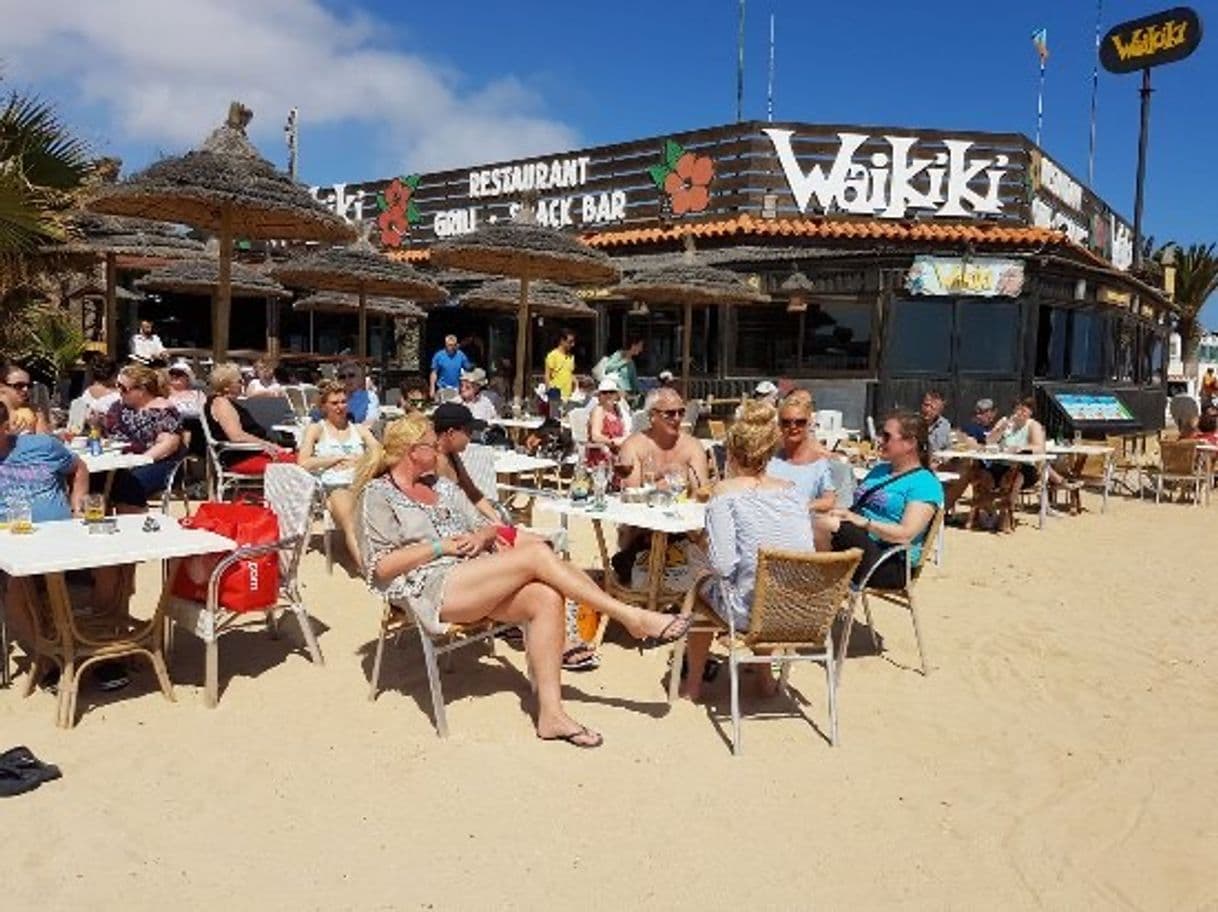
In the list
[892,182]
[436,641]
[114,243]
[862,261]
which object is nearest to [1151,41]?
[892,182]

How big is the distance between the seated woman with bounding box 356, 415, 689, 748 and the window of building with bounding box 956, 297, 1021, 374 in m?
12.5

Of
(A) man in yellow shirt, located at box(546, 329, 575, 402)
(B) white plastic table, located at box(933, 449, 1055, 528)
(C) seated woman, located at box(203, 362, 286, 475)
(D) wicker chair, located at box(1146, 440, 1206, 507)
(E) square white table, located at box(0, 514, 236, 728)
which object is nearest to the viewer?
(E) square white table, located at box(0, 514, 236, 728)

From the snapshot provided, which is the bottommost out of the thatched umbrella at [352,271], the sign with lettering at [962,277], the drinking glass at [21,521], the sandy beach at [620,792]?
the sandy beach at [620,792]

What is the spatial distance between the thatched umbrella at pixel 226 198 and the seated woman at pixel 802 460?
4520 millimetres

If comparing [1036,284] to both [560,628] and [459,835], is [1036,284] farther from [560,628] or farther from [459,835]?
[459,835]

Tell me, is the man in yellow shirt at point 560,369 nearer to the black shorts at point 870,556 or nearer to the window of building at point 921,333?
the window of building at point 921,333

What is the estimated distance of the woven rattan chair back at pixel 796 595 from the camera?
366 cm

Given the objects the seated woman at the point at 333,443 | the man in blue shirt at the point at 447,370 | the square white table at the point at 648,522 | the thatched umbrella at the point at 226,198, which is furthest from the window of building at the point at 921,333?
the square white table at the point at 648,522

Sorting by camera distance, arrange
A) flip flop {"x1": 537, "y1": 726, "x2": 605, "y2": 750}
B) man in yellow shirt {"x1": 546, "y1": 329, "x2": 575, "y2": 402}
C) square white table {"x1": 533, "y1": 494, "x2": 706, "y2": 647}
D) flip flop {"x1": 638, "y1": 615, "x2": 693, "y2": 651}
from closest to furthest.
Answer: flip flop {"x1": 537, "y1": 726, "x2": 605, "y2": 750}
flip flop {"x1": 638, "y1": 615, "x2": 693, "y2": 651}
square white table {"x1": 533, "y1": 494, "x2": 706, "y2": 647}
man in yellow shirt {"x1": 546, "y1": 329, "x2": 575, "y2": 402}

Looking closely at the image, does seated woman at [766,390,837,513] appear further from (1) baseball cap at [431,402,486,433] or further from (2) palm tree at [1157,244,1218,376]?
(2) palm tree at [1157,244,1218,376]

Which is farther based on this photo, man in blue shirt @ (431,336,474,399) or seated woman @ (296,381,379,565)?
man in blue shirt @ (431,336,474,399)

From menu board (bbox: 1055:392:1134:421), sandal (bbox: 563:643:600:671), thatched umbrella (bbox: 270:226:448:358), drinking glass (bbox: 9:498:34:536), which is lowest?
sandal (bbox: 563:643:600:671)

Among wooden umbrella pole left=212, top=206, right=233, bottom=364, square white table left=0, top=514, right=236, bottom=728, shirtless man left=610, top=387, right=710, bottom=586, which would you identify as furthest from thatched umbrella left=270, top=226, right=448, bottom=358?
square white table left=0, top=514, right=236, bottom=728

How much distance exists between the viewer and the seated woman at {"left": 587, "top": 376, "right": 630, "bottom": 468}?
313 inches
